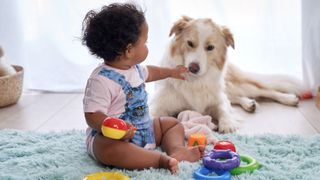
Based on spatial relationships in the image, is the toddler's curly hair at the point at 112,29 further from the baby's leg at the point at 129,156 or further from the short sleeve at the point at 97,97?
the baby's leg at the point at 129,156

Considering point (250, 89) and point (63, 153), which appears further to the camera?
point (250, 89)

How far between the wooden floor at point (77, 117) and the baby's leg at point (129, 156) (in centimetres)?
76

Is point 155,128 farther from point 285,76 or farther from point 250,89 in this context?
point 285,76

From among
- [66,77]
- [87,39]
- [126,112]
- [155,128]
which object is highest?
[87,39]

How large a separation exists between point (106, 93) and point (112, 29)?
0.25 metres

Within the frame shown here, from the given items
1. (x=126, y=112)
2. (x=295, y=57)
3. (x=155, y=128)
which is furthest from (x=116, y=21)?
(x=295, y=57)

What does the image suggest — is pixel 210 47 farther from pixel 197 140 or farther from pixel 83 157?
pixel 83 157

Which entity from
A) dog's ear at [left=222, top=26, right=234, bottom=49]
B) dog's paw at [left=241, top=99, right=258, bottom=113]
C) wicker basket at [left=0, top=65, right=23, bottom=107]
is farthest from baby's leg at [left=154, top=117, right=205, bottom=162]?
wicker basket at [left=0, top=65, right=23, bottom=107]

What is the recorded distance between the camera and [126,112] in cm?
187

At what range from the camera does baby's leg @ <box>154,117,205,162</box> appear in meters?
1.88

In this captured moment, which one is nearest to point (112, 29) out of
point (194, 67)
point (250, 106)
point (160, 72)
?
point (160, 72)

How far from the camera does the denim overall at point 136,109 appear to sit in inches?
72.1

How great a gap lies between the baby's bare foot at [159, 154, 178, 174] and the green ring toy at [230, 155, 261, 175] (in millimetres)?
214

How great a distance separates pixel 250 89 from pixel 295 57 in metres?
0.44
